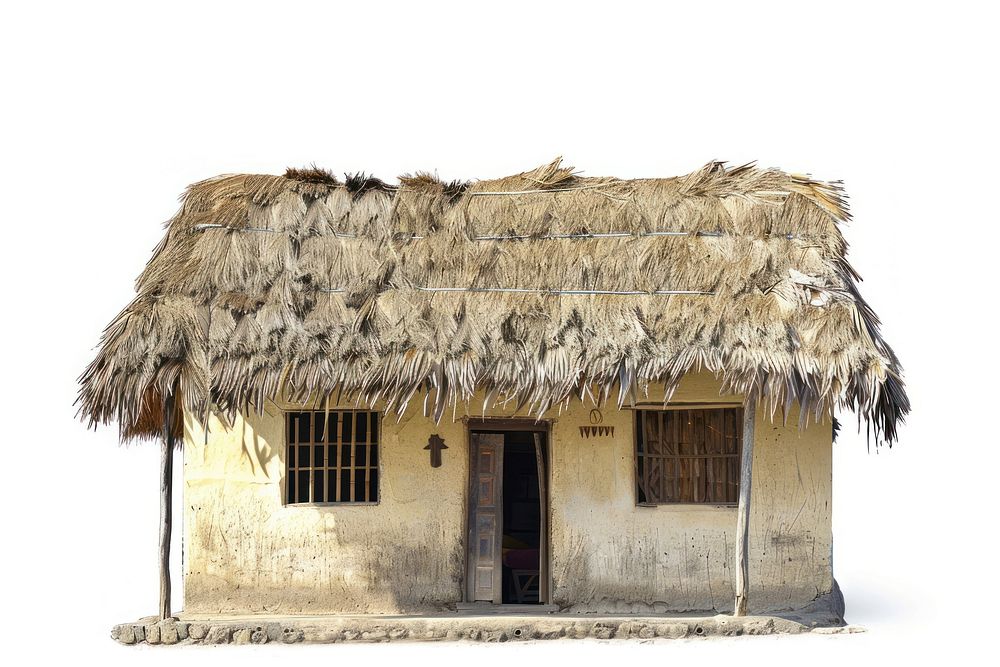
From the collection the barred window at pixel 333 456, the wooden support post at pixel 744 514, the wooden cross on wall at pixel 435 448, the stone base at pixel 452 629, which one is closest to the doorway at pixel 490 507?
the wooden cross on wall at pixel 435 448

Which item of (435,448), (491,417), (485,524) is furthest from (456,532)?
(491,417)

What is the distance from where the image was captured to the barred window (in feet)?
51.3

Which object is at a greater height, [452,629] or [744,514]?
[744,514]

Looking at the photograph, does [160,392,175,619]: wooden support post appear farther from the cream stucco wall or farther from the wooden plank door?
the wooden plank door

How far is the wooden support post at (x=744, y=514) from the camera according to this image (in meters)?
14.4

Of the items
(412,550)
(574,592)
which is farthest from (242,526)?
(574,592)

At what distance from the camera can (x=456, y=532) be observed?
15602mm

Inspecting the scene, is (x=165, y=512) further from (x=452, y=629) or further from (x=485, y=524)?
(x=485, y=524)

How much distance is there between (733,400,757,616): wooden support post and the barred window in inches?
158

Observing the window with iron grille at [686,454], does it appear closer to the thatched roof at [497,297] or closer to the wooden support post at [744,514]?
the thatched roof at [497,297]

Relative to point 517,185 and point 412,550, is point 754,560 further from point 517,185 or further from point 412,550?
point 517,185

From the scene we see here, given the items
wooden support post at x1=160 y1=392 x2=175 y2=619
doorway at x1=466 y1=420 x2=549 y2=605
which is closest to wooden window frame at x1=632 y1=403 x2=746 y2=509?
doorway at x1=466 y1=420 x2=549 y2=605

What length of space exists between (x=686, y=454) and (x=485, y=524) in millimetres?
2341

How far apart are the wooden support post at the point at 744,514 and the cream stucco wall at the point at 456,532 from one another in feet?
3.42
